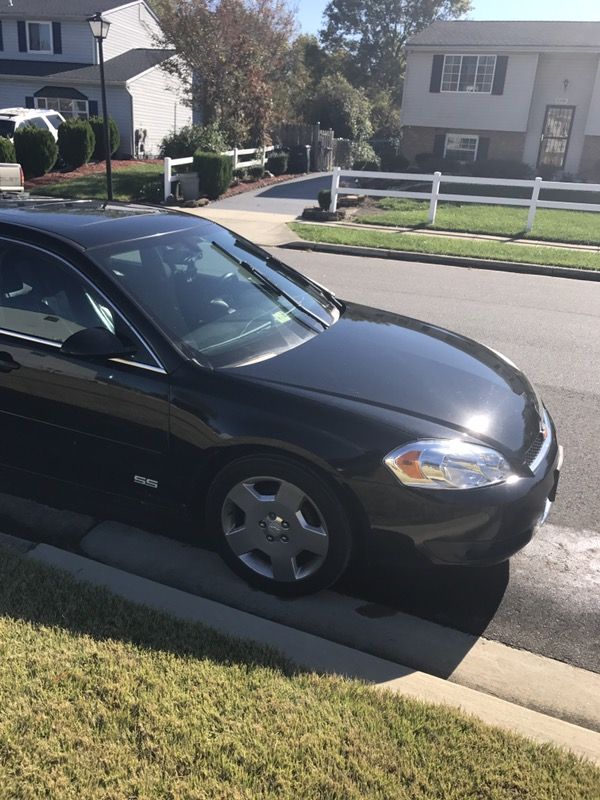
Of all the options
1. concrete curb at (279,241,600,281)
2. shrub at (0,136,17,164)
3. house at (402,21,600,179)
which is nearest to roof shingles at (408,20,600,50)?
house at (402,21,600,179)

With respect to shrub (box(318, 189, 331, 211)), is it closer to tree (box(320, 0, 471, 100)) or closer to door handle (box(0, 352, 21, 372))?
door handle (box(0, 352, 21, 372))

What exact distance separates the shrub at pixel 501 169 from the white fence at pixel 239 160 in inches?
342

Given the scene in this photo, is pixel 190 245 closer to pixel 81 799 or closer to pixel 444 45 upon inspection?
pixel 81 799

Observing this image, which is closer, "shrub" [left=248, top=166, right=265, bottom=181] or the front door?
"shrub" [left=248, top=166, right=265, bottom=181]

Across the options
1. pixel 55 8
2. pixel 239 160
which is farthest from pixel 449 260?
pixel 55 8

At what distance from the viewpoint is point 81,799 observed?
1.96 meters

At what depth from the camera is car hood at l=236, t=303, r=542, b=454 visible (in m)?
3.05

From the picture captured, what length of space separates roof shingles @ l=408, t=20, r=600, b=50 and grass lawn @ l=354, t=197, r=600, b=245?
10.7 meters

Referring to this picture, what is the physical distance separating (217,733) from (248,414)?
1.27 m

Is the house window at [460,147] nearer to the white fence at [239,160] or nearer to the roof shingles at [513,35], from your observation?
the roof shingles at [513,35]

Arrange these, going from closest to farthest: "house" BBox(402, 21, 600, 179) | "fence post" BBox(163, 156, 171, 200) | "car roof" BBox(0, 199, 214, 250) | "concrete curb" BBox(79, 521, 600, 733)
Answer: "concrete curb" BBox(79, 521, 600, 733) → "car roof" BBox(0, 199, 214, 250) → "fence post" BBox(163, 156, 171, 200) → "house" BBox(402, 21, 600, 179)

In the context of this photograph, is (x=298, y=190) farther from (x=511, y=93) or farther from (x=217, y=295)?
(x=217, y=295)

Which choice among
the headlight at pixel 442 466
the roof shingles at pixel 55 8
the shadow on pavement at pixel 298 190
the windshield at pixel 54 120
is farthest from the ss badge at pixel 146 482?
the roof shingles at pixel 55 8

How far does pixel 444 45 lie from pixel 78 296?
95.8 feet
